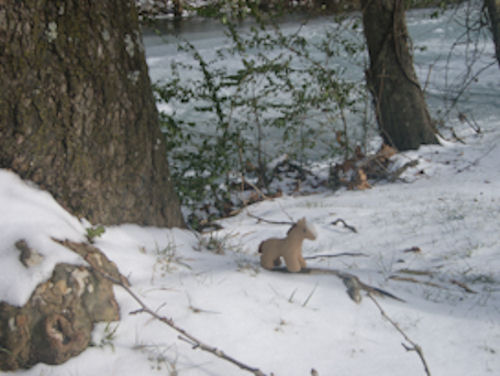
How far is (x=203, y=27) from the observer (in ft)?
46.6

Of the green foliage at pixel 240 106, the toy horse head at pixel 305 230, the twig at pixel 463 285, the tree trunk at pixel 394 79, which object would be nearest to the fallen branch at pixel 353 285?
the toy horse head at pixel 305 230

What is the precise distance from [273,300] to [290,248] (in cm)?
→ 28

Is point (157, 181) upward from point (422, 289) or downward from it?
upward

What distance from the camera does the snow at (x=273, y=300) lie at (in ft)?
4.76

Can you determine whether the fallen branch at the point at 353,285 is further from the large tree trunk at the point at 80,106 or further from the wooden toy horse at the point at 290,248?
the large tree trunk at the point at 80,106

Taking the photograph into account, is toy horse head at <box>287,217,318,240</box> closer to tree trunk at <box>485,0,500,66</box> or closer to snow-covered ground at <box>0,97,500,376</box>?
snow-covered ground at <box>0,97,500,376</box>

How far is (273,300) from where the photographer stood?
1.81 m

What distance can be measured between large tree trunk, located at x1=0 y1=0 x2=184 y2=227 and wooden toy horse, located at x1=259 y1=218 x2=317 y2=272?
77 cm

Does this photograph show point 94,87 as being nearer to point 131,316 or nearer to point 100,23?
point 100,23

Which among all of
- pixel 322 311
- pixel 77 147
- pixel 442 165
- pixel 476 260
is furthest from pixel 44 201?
pixel 442 165

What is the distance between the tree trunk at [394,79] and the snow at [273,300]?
9.12ft

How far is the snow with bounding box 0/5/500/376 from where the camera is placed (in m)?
1.45

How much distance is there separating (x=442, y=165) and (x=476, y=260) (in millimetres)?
2893

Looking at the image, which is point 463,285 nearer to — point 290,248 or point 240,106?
point 290,248
